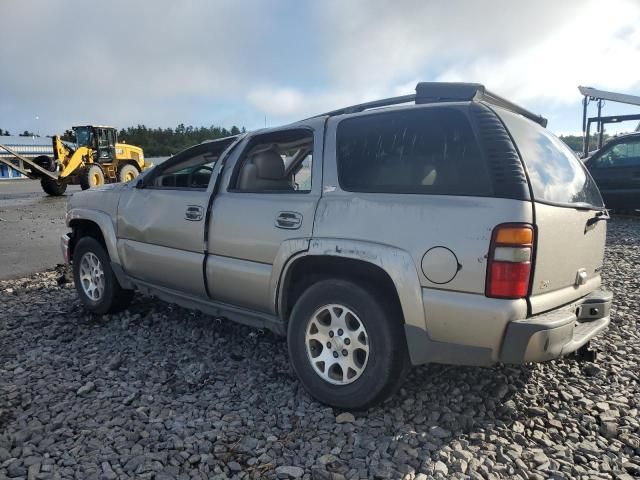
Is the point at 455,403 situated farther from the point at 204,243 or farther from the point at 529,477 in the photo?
the point at 204,243

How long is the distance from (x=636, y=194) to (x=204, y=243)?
9499 mm

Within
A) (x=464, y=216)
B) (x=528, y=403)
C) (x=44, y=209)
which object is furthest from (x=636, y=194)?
(x=44, y=209)

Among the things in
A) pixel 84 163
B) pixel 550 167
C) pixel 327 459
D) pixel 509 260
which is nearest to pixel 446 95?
pixel 550 167

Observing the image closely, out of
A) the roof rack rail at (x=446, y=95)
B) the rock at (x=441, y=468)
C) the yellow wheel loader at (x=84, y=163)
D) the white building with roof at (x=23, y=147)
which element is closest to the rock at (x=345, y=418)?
the rock at (x=441, y=468)

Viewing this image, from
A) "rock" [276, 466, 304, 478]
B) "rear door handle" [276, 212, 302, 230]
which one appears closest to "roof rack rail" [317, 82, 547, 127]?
"rear door handle" [276, 212, 302, 230]

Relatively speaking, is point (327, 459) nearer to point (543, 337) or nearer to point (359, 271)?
point (359, 271)

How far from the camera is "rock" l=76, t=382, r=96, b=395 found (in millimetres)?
3088

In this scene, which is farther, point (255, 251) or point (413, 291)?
point (255, 251)

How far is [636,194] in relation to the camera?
9.48 meters

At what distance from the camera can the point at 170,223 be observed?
12.5ft

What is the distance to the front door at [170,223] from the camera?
3.63 metres

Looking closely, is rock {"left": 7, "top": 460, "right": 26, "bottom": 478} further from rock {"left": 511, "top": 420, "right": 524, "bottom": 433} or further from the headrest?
rock {"left": 511, "top": 420, "right": 524, "bottom": 433}

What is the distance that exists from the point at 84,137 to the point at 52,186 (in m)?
2.58

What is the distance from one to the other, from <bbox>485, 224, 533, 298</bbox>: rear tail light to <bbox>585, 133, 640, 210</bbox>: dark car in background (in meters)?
8.87
